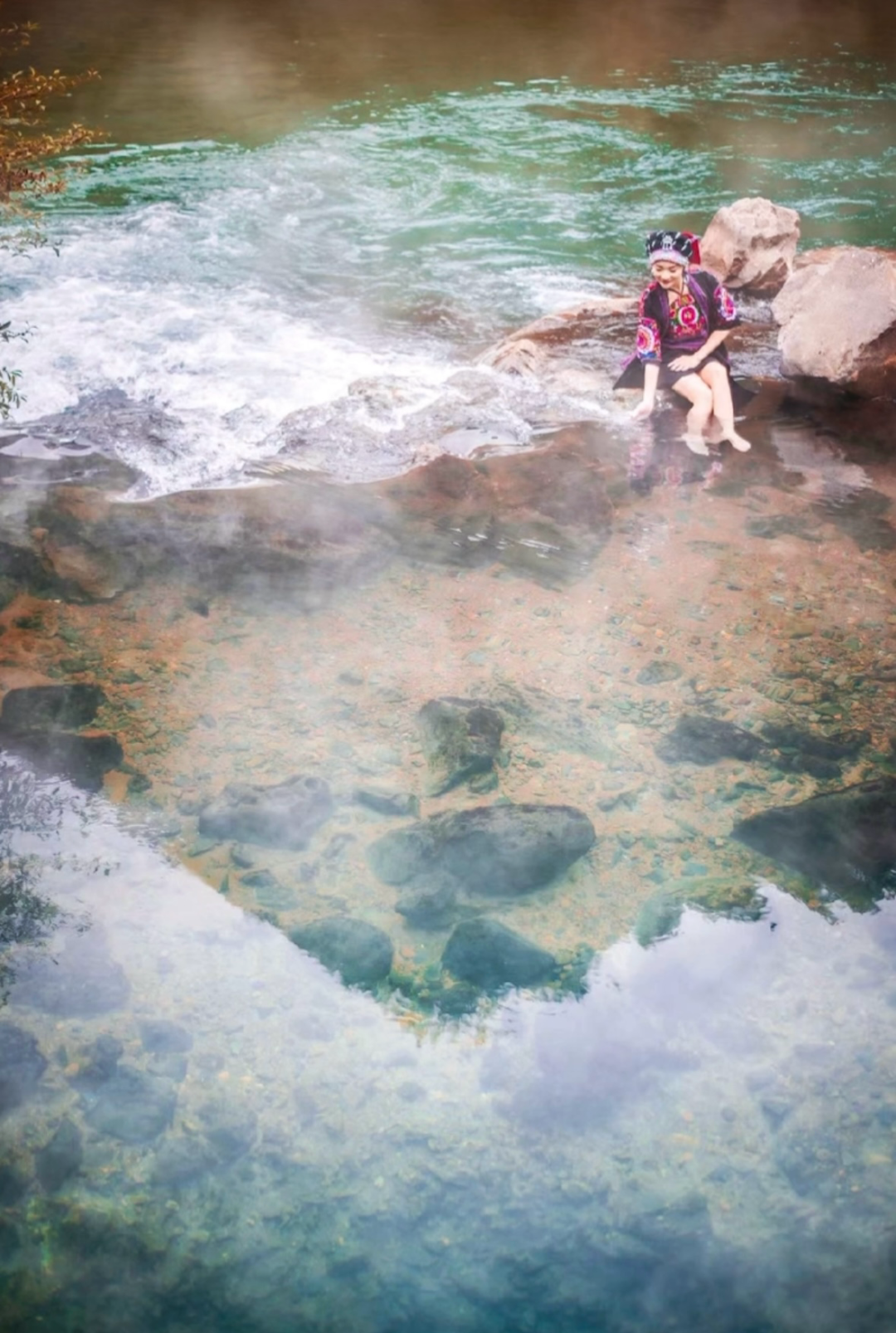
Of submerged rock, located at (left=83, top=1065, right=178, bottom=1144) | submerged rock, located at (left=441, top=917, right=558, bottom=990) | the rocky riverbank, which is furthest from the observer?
the rocky riverbank

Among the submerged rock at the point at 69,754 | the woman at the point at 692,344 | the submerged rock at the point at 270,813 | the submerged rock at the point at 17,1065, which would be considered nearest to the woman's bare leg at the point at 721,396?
the woman at the point at 692,344

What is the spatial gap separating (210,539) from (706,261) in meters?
6.06

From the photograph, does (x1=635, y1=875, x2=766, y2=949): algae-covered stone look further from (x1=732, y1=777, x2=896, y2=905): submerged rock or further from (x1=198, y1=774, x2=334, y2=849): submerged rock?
(x1=198, y1=774, x2=334, y2=849): submerged rock

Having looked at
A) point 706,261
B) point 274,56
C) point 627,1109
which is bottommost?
point 627,1109

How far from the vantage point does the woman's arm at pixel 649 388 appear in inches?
251

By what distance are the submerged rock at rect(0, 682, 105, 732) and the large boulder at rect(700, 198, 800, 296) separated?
696 cm

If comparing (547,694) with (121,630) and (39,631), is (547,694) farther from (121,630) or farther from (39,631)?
(39,631)

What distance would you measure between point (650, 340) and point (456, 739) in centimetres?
369

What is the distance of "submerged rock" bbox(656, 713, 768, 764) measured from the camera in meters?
3.83

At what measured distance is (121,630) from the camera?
14.8ft

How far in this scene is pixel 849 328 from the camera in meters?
6.71

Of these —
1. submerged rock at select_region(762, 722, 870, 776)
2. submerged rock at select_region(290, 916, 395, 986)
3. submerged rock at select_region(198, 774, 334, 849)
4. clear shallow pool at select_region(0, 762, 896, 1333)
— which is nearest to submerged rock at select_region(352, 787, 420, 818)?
submerged rock at select_region(198, 774, 334, 849)

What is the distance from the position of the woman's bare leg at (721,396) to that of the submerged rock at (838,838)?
3405 mm

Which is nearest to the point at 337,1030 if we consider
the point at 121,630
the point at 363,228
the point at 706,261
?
the point at 121,630
